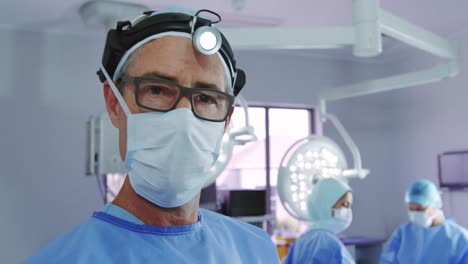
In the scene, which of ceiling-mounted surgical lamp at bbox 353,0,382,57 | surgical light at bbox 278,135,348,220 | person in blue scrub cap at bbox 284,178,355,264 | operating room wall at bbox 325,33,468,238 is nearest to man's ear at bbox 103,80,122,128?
ceiling-mounted surgical lamp at bbox 353,0,382,57

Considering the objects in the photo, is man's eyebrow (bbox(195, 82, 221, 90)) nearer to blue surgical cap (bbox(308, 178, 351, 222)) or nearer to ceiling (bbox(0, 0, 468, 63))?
blue surgical cap (bbox(308, 178, 351, 222))

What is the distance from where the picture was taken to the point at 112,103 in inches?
34.5

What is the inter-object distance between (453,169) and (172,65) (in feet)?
10.3

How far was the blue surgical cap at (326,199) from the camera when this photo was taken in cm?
235

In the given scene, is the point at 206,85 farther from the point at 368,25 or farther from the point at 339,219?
the point at 339,219

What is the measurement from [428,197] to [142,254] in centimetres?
238

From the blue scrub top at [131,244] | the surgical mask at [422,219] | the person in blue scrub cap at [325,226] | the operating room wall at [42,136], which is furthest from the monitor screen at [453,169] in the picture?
the blue scrub top at [131,244]

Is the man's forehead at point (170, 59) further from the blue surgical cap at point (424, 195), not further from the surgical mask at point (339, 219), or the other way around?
the blue surgical cap at point (424, 195)

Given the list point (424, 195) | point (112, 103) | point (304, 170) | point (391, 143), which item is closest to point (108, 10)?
point (304, 170)

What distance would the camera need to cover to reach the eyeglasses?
787mm

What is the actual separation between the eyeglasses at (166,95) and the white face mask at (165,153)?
0.05 ft

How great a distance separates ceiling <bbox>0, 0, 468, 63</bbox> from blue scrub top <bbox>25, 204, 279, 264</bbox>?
2.09 metres

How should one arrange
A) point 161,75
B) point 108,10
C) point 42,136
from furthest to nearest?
point 42,136
point 108,10
point 161,75

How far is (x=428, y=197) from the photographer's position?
271 centimetres
